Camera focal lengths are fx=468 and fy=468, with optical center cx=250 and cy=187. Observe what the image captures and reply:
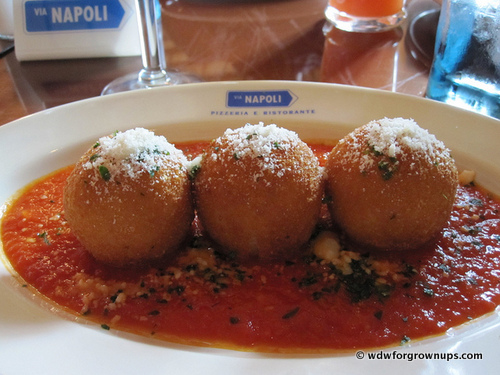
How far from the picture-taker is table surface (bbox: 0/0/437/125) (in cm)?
259

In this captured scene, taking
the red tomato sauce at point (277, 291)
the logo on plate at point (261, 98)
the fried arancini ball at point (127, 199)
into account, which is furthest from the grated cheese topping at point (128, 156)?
the logo on plate at point (261, 98)

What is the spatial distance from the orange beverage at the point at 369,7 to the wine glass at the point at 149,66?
1.11 metres

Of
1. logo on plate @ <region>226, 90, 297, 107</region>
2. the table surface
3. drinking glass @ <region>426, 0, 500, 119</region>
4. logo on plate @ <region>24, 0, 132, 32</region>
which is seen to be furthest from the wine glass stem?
drinking glass @ <region>426, 0, 500, 119</region>

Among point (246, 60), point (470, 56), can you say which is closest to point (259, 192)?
point (470, 56)

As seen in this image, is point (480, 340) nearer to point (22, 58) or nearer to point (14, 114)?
point (14, 114)

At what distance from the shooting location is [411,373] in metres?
0.94

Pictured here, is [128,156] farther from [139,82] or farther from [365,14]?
[365,14]

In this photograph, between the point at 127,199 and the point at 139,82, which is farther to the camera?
the point at 139,82

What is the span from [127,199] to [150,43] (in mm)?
1463

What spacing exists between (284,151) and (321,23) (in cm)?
248

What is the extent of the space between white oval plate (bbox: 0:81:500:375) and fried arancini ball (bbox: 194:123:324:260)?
0.33 meters

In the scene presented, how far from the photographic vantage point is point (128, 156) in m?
1.25

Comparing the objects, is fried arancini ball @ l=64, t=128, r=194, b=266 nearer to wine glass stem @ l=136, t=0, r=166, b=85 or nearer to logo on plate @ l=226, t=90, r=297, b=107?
logo on plate @ l=226, t=90, r=297, b=107

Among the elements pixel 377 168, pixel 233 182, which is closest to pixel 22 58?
pixel 233 182
